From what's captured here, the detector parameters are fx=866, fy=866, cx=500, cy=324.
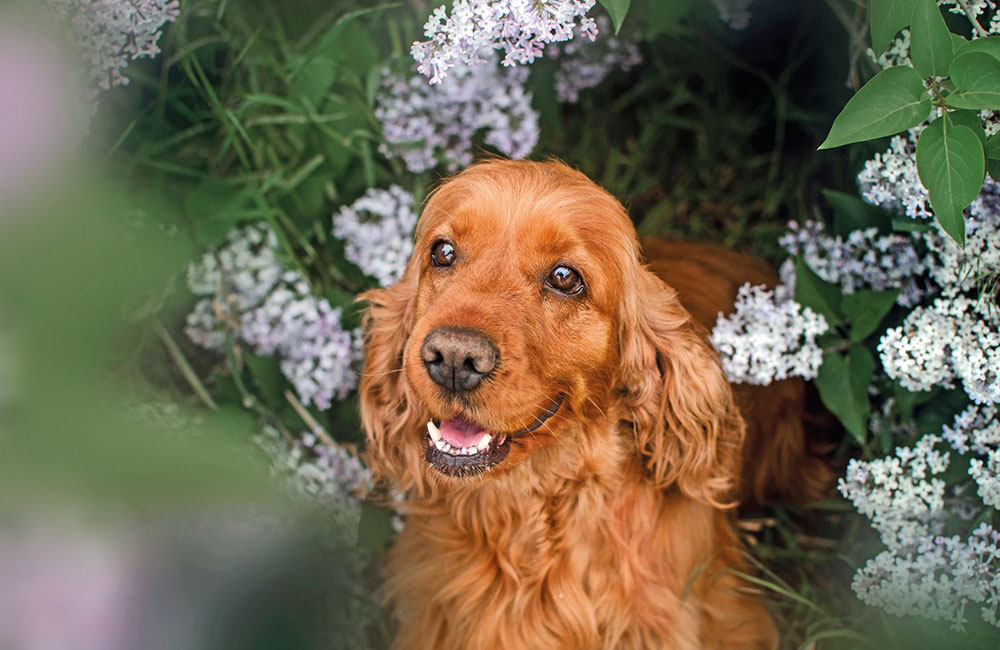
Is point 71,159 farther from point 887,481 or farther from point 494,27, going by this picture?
point 887,481

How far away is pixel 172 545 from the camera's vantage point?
2.59ft

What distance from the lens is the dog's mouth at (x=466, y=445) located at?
7.11ft

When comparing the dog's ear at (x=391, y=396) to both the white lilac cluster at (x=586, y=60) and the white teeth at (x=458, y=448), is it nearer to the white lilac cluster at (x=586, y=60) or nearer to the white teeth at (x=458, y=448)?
the white teeth at (x=458, y=448)

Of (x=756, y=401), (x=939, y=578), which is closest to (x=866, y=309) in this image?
(x=756, y=401)

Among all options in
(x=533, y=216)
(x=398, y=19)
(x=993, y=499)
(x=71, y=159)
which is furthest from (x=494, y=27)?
(x=993, y=499)

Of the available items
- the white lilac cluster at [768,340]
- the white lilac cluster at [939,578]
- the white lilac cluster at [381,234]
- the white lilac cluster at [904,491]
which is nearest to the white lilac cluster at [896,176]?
the white lilac cluster at [768,340]

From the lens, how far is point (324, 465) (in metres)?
3.22

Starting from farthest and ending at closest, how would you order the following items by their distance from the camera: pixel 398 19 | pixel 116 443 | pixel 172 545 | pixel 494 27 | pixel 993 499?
pixel 398 19
pixel 993 499
pixel 494 27
pixel 172 545
pixel 116 443

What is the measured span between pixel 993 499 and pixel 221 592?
7.59 ft

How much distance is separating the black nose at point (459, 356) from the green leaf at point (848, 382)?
4.24 ft

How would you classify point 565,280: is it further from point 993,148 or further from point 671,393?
point 993,148

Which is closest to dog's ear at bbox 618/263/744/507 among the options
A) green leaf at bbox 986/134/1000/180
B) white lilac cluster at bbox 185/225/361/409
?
green leaf at bbox 986/134/1000/180

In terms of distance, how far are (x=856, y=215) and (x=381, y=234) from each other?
5.58 feet

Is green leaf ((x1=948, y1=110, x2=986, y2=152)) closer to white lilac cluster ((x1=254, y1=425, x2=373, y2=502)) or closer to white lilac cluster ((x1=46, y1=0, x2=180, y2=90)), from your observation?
white lilac cluster ((x1=46, y1=0, x2=180, y2=90))
